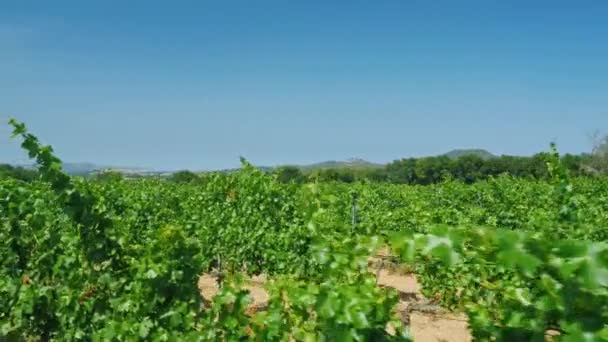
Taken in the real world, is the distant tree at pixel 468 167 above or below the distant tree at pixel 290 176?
above

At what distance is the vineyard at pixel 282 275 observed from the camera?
180 cm

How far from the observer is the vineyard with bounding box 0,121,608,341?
180 centimetres

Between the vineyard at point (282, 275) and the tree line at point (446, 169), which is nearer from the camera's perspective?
the vineyard at point (282, 275)

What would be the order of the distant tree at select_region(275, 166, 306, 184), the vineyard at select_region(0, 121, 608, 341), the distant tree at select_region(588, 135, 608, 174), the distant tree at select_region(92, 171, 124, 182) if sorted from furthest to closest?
the distant tree at select_region(588, 135, 608, 174) < the distant tree at select_region(275, 166, 306, 184) < the distant tree at select_region(92, 171, 124, 182) < the vineyard at select_region(0, 121, 608, 341)

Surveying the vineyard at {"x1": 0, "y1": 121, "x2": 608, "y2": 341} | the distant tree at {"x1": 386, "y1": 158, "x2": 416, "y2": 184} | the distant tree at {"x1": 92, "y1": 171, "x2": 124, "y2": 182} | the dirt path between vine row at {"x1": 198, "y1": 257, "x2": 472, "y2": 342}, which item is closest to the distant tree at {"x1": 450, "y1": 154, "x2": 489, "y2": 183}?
the distant tree at {"x1": 386, "y1": 158, "x2": 416, "y2": 184}

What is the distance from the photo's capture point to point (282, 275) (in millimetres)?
3949

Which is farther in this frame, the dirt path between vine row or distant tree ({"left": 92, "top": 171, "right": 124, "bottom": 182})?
distant tree ({"left": 92, "top": 171, "right": 124, "bottom": 182})

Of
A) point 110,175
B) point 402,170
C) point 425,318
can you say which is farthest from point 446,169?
point 110,175

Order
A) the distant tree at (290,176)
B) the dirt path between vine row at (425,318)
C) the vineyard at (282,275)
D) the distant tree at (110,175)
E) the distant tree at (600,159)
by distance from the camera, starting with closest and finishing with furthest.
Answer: the vineyard at (282,275), the dirt path between vine row at (425,318), the distant tree at (110,175), the distant tree at (290,176), the distant tree at (600,159)

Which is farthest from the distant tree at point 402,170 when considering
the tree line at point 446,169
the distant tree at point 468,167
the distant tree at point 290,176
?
the distant tree at point 290,176

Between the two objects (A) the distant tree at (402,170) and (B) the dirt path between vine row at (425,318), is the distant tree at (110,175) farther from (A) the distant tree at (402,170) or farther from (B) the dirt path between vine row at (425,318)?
(A) the distant tree at (402,170)

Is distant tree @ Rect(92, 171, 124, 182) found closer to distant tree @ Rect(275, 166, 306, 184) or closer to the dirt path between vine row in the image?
the dirt path between vine row

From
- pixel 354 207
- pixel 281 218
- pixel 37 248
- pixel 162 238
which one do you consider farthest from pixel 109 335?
pixel 354 207

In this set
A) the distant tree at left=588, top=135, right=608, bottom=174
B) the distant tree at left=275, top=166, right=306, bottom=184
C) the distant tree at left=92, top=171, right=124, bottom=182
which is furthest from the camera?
the distant tree at left=588, top=135, right=608, bottom=174
